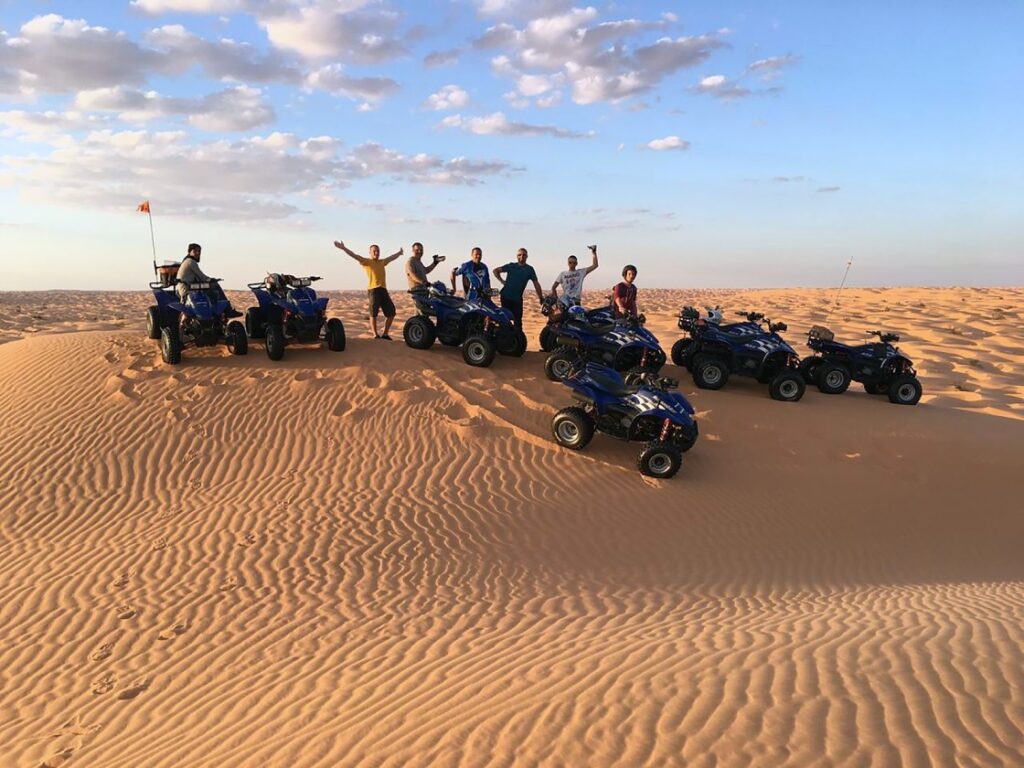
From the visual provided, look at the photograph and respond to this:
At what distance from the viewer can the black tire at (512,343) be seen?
12.6 m

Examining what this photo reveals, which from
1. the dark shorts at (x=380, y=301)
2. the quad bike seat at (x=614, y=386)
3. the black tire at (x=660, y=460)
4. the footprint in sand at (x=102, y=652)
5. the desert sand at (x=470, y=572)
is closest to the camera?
the desert sand at (x=470, y=572)

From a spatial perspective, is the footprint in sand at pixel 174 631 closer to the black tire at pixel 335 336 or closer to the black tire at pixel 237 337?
the black tire at pixel 237 337

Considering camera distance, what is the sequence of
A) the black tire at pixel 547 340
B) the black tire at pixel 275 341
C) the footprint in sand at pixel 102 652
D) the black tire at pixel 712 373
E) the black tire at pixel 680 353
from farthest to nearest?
the black tire at pixel 547 340 < the black tire at pixel 680 353 < the black tire at pixel 712 373 < the black tire at pixel 275 341 < the footprint in sand at pixel 102 652

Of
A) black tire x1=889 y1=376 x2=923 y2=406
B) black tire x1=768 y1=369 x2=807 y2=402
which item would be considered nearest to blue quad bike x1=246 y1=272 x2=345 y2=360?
black tire x1=768 y1=369 x2=807 y2=402

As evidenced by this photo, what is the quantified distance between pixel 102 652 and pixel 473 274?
8845 mm

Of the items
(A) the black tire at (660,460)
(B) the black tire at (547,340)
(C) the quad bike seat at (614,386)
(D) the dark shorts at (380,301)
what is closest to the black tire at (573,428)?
(C) the quad bike seat at (614,386)

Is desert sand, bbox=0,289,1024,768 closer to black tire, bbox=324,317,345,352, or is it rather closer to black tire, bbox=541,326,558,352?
black tire, bbox=324,317,345,352

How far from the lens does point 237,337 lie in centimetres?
1161

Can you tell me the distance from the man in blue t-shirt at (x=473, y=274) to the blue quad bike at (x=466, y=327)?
0.25 metres

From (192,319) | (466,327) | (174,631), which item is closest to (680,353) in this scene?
(466,327)

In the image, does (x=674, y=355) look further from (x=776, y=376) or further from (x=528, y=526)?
(x=528, y=526)

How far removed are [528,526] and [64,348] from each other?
9982 millimetres

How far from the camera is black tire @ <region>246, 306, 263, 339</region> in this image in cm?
1237

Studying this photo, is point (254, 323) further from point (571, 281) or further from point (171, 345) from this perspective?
point (571, 281)
